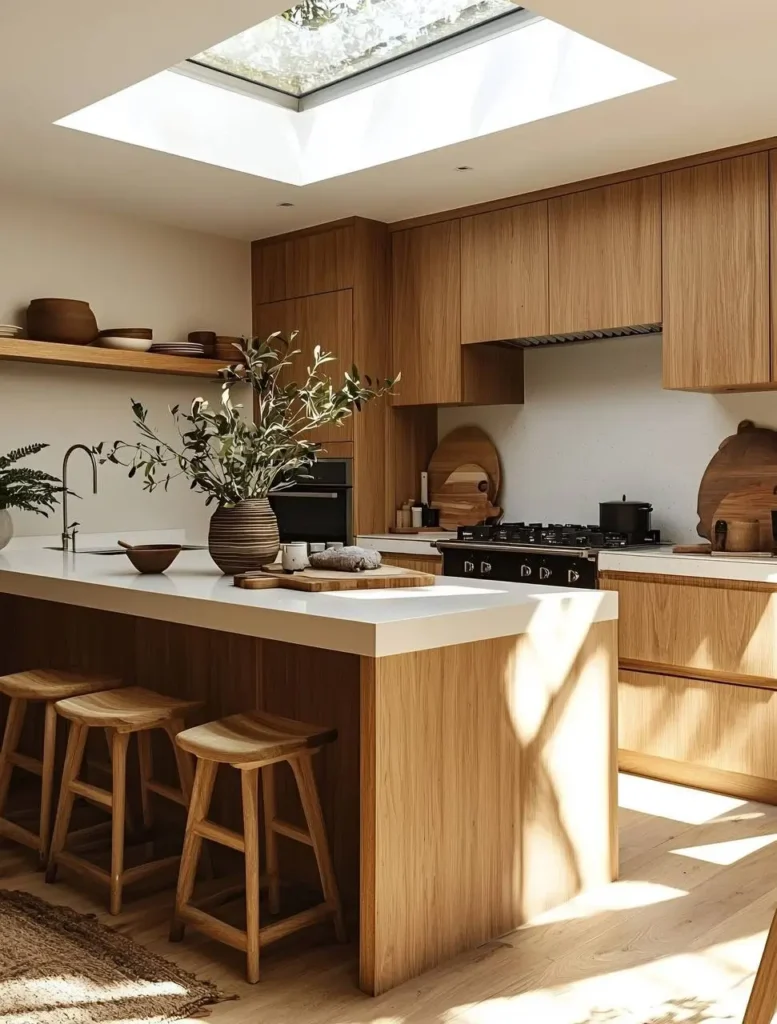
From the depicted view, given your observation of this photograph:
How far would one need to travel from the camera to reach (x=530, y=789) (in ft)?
9.05

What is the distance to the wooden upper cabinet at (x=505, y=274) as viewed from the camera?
15.9ft

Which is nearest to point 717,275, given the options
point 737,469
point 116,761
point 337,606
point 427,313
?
point 737,469

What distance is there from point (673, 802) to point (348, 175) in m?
2.97

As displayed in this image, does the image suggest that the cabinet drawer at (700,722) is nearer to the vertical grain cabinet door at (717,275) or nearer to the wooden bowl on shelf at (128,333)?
the vertical grain cabinet door at (717,275)

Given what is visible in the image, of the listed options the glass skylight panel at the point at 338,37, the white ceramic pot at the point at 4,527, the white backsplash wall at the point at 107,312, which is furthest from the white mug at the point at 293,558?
the white backsplash wall at the point at 107,312

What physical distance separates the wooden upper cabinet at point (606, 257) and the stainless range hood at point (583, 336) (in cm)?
8

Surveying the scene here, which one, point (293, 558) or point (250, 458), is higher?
point (250, 458)

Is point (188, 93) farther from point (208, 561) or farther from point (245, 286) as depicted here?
point (208, 561)

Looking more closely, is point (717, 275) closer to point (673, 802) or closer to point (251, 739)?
point (673, 802)

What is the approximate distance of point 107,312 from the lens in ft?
Answer: 17.3

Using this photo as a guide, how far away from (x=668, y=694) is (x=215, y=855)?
6.29 feet

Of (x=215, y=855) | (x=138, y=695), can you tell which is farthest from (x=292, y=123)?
(x=215, y=855)

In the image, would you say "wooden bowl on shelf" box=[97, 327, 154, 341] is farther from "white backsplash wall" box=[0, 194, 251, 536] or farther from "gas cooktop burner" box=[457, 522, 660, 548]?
"gas cooktop burner" box=[457, 522, 660, 548]

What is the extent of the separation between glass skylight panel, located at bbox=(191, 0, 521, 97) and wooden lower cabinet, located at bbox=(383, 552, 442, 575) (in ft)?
7.22
